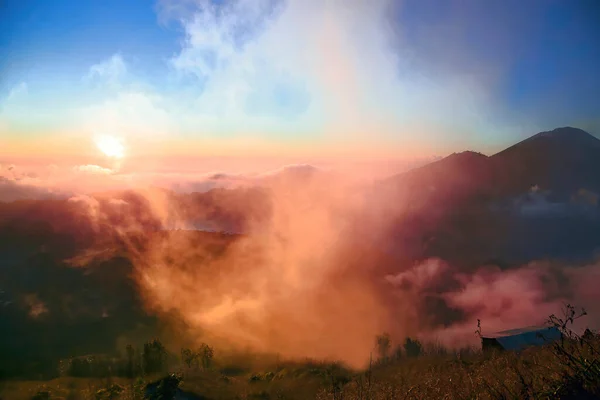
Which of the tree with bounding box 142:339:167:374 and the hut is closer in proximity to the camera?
the hut

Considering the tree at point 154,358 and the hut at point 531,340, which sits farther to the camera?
the tree at point 154,358

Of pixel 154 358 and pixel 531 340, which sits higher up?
pixel 531 340

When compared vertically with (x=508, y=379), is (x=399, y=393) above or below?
below

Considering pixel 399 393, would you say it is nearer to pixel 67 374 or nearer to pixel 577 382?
pixel 577 382

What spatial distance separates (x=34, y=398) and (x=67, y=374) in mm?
90307

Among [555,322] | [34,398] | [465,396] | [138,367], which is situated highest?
[555,322]

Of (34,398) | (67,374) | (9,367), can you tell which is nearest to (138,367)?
(67,374)

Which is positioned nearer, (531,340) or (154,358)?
(531,340)

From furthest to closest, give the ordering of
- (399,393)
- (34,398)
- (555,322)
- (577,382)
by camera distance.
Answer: (34,398) → (399,393) → (555,322) → (577,382)

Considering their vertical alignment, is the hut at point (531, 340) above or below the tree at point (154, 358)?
above

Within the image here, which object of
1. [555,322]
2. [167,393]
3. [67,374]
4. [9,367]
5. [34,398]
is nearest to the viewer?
[555,322]

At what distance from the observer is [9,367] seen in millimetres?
195000

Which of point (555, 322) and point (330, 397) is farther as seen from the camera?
point (330, 397)

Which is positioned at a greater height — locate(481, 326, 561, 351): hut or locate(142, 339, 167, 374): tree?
locate(481, 326, 561, 351): hut
